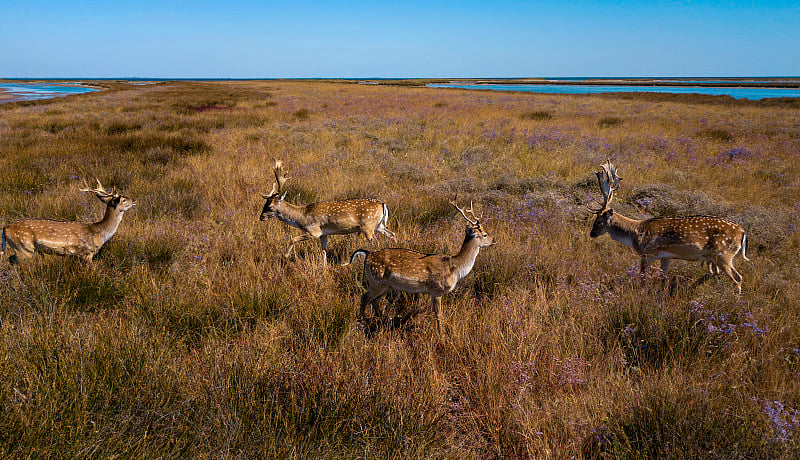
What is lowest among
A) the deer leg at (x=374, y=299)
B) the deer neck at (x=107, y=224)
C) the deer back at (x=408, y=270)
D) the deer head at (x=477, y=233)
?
the deer leg at (x=374, y=299)

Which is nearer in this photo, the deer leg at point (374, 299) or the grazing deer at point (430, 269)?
the grazing deer at point (430, 269)

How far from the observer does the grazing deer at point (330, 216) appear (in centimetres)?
581

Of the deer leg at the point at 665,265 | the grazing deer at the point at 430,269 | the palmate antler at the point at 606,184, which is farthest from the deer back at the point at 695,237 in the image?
the grazing deer at the point at 430,269

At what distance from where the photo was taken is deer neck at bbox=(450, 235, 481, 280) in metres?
3.89

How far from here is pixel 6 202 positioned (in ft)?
23.7

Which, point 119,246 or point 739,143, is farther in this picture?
point 739,143

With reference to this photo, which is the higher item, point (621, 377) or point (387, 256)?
point (387, 256)

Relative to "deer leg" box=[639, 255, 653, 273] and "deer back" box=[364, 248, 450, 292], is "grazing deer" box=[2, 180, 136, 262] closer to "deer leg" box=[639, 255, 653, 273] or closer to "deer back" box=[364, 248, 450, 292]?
"deer back" box=[364, 248, 450, 292]

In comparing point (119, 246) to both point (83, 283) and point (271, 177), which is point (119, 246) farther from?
point (271, 177)

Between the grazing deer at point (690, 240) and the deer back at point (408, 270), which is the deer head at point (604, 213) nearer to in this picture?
the grazing deer at point (690, 240)

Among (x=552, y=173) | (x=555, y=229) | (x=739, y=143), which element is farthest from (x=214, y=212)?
(x=739, y=143)

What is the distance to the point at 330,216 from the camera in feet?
19.1

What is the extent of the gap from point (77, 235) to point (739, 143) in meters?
20.3

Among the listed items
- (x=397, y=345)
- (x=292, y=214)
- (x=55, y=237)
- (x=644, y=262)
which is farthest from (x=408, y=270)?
(x=55, y=237)
